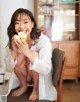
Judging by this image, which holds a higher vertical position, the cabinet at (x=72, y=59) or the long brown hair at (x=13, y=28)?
the long brown hair at (x=13, y=28)

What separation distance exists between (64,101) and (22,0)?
184 centimetres

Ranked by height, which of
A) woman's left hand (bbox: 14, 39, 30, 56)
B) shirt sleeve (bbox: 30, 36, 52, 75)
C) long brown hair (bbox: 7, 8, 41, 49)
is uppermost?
long brown hair (bbox: 7, 8, 41, 49)

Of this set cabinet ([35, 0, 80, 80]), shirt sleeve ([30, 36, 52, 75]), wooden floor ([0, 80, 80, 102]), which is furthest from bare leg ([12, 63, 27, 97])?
cabinet ([35, 0, 80, 80])

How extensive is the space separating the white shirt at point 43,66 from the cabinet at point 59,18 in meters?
2.07

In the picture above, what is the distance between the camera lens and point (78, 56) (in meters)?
3.50

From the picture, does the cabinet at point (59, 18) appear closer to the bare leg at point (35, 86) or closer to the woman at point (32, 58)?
the woman at point (32, 58)

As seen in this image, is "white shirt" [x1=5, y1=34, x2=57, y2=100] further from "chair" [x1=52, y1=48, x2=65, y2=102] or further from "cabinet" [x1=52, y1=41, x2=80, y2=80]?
"cabinet" [x1=52, y1=41, x2=80, y2=80]

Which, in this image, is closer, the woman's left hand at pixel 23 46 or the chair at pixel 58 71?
the woman's left hand at pixel 23 46

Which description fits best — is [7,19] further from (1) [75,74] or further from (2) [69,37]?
(1) [75,74]

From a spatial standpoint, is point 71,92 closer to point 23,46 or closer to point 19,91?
point 19,91

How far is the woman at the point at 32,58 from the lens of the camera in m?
1.32

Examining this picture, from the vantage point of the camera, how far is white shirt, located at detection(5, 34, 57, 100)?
132 centimetres

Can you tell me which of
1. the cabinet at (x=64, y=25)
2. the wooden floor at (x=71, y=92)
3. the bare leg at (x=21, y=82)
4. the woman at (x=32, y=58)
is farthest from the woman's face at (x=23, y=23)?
the cabinet at (x=64, y=25)

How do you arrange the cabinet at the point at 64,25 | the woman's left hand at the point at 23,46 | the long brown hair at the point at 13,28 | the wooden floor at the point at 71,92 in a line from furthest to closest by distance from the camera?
the cabinet at the point at 64,25 < the wooden floor at the point at 71,92 < the long brown hair at the point at 13,28 < the woman's left hand at the point at 23,46
